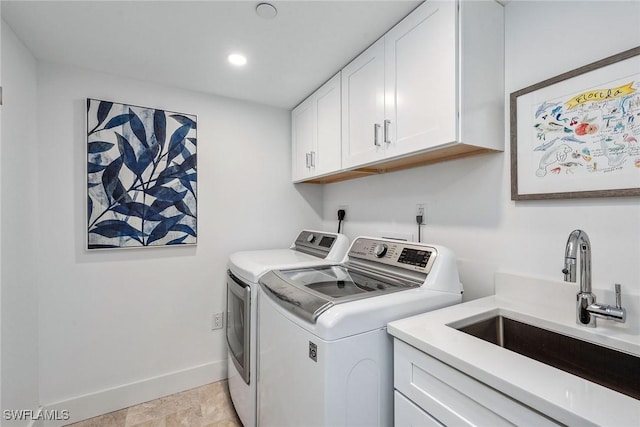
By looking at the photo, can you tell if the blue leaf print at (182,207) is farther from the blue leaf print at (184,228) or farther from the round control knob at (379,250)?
the round control knob at (379,250)

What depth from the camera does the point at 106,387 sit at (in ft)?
6.13

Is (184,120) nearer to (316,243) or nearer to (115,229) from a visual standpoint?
(115,229)

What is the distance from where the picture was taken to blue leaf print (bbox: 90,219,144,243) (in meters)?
1.84

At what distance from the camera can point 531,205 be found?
122 cm

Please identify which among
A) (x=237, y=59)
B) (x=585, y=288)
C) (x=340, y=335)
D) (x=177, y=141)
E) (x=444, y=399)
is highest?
(x=237, y=59)

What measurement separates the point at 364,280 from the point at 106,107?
1.96 m

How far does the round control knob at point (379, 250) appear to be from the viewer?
5.04ft

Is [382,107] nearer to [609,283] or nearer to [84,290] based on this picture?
[609,283]

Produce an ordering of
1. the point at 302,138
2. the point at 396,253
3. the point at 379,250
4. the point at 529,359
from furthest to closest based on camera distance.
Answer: the point at 302,138, the point at 379,250, the point at 396,253, the point at 529,359

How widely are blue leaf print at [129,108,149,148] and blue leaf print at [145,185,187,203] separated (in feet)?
1.00

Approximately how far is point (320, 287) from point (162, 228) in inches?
51.3

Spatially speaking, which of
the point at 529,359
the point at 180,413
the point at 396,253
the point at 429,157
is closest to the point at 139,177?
the point at 180,413

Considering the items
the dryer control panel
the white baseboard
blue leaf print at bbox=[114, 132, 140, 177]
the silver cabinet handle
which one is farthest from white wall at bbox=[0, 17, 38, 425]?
the silver cabinet handle

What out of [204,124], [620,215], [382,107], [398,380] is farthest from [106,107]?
[620,215]
